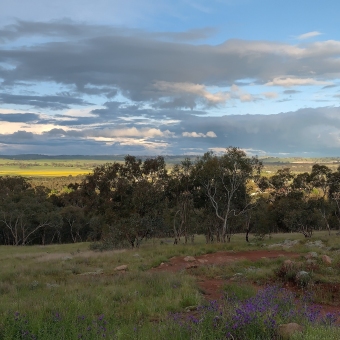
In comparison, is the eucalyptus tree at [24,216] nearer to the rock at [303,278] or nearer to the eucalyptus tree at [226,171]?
the eucalyptus tree at [226,171]

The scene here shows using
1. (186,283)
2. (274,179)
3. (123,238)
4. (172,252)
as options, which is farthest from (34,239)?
(186,283)

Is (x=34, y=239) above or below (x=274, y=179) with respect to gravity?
below

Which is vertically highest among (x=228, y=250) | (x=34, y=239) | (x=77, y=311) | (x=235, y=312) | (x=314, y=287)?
(x=235, y=312)

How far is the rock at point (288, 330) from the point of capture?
4.55 m

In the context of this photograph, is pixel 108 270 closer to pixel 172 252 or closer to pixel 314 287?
pixel 172 252

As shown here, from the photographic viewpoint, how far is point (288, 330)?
4.66 meters

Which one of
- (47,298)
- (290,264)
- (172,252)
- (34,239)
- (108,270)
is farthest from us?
(34,239)

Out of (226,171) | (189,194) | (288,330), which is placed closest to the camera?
(288,330)

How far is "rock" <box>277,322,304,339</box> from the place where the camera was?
455 centimetres

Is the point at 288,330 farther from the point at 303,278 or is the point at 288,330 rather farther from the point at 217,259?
the point at 217,259

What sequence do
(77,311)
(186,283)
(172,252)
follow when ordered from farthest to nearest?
(172,252)
(186,283)
(77,311)

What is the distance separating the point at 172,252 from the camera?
1927 centimetres

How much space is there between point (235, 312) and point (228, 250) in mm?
15205

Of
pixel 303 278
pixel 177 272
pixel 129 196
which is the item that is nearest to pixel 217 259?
pixel 177 272
